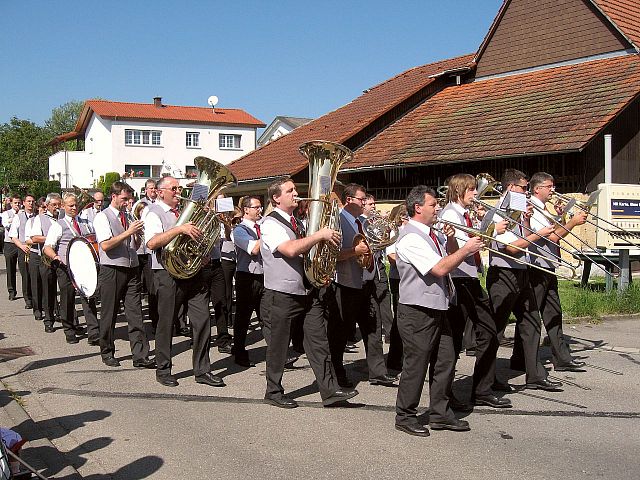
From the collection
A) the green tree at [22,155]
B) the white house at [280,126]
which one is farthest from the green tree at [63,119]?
the white house at [280,126]

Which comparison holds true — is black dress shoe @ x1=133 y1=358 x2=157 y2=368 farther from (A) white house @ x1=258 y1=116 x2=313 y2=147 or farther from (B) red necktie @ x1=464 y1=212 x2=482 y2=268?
(A) white house @ x1=258 y1=116 x2=313 y2=147

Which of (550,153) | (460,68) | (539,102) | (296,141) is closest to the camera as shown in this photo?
(550,153)

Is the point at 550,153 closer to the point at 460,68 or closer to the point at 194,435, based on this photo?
the point at 460,68

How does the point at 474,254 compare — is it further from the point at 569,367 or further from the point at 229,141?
the point at 229,141

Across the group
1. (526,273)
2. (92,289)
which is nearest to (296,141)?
(92,289)

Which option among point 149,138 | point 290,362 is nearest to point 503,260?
point 290,362

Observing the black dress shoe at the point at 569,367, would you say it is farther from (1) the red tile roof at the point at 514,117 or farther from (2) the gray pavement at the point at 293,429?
(1) the red tile roof at the point at 514,117

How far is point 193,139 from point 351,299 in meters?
49.8

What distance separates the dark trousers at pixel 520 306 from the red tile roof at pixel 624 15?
12876 millimetres

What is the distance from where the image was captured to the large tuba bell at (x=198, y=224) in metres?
7.14

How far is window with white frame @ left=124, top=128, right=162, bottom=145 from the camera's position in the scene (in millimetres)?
52562

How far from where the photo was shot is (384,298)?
8.50 m

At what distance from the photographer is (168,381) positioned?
7.39 metres

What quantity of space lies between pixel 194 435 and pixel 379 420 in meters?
1.48
